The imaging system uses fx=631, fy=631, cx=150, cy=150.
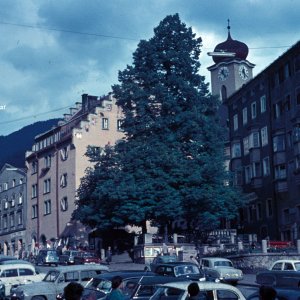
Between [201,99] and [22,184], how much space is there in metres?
38.8

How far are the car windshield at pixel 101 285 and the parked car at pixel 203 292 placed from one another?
329cm

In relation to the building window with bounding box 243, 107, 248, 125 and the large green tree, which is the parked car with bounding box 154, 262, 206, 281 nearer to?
the large green tree

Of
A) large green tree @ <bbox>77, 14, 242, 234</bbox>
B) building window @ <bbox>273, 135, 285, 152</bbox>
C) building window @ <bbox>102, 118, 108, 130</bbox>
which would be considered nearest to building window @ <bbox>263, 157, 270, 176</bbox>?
building window @ <bbox>273, 135, 285, 152</bbox>

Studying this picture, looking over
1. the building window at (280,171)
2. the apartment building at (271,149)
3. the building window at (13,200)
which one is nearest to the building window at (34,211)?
the building window at (13,200)

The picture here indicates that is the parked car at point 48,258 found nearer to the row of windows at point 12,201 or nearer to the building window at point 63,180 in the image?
the building window at point 63,180

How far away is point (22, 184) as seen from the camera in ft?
271

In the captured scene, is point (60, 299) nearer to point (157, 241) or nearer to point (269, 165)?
point (157, 241)

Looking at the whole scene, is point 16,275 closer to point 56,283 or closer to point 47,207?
point 56,283

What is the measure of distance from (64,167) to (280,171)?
88.6 feet

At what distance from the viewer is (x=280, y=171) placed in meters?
53.2

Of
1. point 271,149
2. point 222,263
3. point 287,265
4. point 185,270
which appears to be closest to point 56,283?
point 185,270

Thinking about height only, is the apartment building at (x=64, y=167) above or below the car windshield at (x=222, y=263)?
above

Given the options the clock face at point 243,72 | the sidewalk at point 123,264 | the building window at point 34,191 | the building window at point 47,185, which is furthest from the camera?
the clock face at point 243,72

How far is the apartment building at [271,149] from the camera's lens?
166 ft
